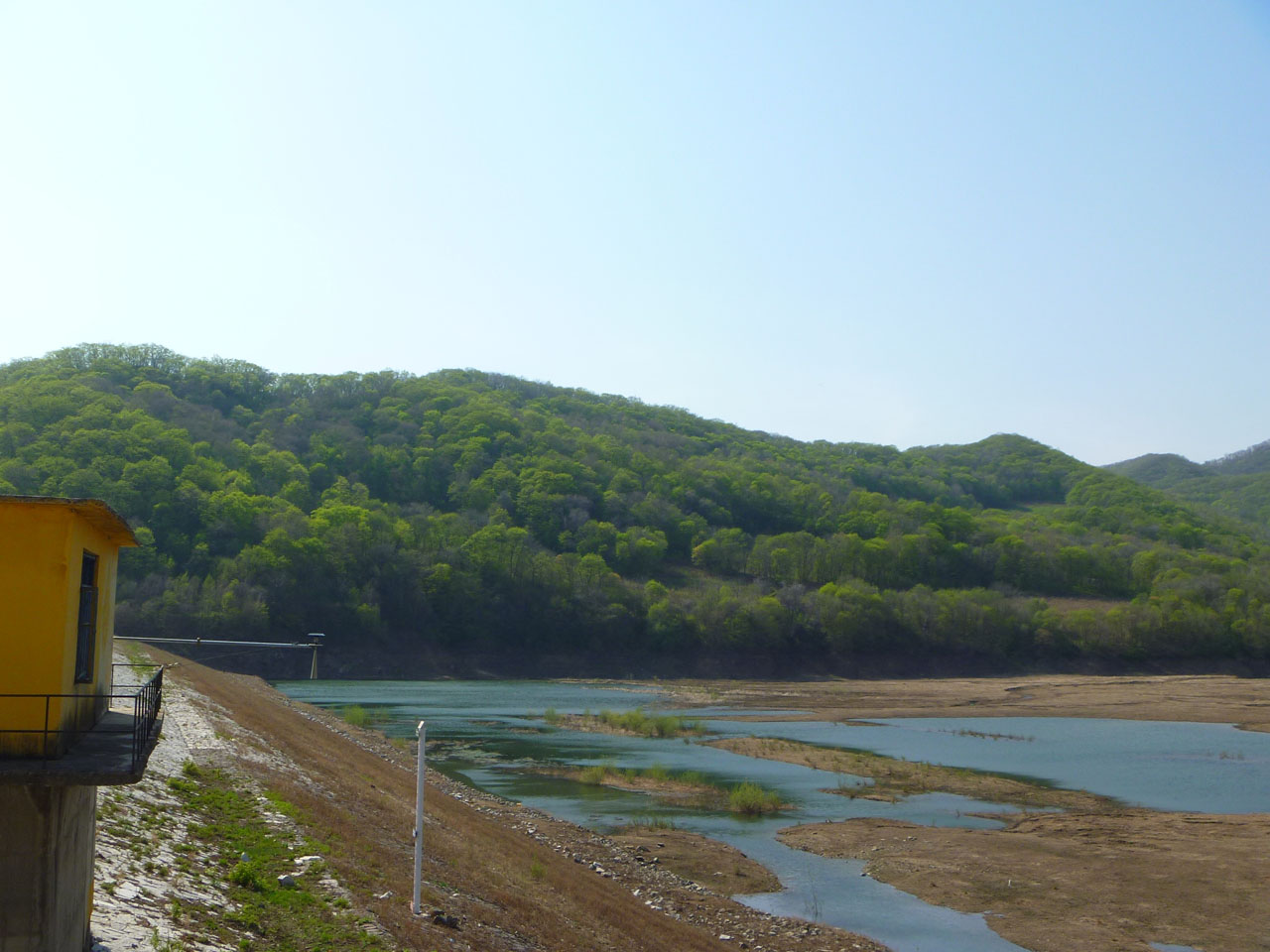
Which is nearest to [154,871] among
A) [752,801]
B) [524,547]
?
[752,801]

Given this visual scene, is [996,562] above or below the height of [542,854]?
above

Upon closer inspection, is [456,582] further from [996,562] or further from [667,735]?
[996,562]

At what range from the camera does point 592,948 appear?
615 inches

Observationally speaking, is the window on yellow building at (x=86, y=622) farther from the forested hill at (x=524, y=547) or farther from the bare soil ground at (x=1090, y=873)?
the forested hill at (x=524, y=547)

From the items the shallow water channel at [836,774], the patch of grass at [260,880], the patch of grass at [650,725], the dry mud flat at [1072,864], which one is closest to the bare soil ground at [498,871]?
A: the patch of grass at [260,880]

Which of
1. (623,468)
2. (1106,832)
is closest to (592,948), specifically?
(1106,832)

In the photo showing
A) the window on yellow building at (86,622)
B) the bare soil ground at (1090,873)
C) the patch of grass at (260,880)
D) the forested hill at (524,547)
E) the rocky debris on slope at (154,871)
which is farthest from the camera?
the forested hill at (524,547)

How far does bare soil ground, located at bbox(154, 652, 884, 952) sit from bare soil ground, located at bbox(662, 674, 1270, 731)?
40036mm

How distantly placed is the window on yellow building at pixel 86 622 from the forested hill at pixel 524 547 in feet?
289

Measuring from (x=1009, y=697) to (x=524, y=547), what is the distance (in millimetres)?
62022

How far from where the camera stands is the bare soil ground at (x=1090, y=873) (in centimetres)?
2102

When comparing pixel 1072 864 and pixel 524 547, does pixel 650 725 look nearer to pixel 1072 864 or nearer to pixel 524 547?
pixel 1072 864

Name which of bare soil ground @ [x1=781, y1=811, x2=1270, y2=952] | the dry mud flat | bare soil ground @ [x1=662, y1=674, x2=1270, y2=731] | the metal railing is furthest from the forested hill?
the metal railing

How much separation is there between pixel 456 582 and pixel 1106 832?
3588 inches
